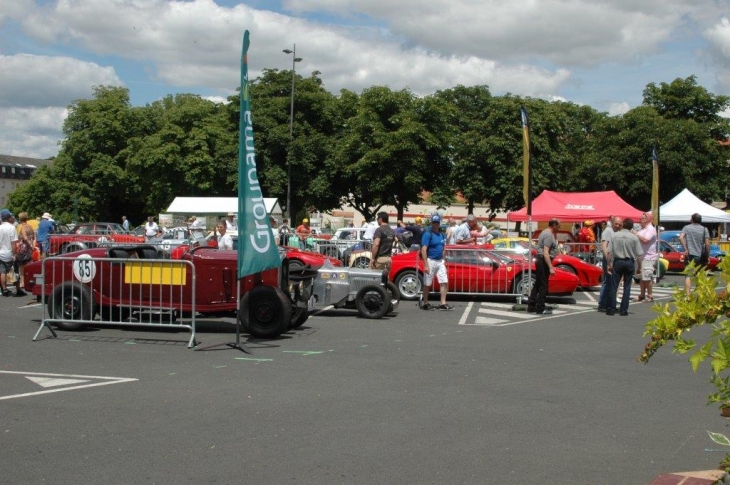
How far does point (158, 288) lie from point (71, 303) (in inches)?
55.0

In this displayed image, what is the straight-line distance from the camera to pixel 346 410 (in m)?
6.87

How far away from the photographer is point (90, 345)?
1041cm

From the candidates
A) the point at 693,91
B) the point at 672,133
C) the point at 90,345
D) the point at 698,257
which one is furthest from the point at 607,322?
the point at 693,91

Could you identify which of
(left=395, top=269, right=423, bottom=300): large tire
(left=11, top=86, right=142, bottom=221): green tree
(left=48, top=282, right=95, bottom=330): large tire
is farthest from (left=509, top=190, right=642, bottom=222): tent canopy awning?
(left=11, top=86, right=142, bottom=221): green tree

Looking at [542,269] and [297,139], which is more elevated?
[297,139]

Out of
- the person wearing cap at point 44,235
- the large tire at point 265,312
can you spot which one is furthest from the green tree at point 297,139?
the large tire at point 265,312

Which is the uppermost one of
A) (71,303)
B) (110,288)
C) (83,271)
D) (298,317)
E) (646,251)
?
(646,251)

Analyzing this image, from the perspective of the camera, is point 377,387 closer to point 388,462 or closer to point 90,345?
point 388,462

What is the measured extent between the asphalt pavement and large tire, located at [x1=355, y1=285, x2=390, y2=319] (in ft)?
6.64

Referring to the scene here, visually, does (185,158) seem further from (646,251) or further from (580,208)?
(646,251)

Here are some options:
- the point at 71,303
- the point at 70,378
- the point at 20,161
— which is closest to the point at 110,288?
the point at 71,303

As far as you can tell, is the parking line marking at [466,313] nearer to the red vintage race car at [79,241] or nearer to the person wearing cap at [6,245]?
the red vintage race car at [79,241]

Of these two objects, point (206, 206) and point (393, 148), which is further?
point (393, 148)

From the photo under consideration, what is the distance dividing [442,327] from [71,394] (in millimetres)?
6774
